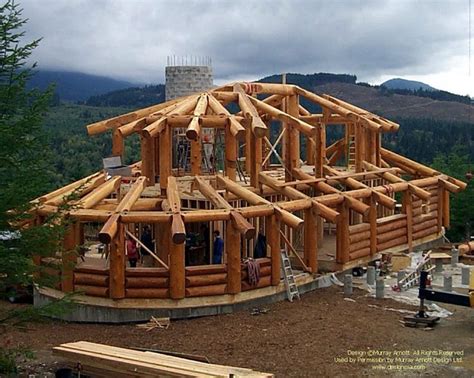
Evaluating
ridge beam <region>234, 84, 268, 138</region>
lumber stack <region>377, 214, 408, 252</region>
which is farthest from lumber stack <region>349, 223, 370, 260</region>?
ridge beam <region>234, 84, 268, 138</region>

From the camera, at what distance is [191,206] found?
17.6 meters

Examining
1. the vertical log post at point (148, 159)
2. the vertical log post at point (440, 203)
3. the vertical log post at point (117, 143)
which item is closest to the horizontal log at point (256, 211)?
the vertical log post at point (148, 159)

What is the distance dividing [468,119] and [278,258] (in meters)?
113

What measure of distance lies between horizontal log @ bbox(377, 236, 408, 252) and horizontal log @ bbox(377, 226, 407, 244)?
0.10 m

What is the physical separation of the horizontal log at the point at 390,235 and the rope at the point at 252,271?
6.11 meters

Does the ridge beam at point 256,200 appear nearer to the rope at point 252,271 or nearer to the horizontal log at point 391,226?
the rope at point 252,271

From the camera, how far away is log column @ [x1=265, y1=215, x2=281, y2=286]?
1575 centimetres

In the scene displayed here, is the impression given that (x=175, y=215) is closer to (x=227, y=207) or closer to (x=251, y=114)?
(x=227, y=207)

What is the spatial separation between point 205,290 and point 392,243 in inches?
323

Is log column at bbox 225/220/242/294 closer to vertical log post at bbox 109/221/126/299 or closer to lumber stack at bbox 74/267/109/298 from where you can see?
vertical log post at bbox 109/221/126/299

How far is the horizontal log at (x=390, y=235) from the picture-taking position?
2020 cm

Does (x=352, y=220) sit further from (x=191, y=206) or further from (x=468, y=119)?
(x=468, y=119)

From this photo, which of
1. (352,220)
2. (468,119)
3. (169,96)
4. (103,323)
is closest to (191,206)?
(103,323)

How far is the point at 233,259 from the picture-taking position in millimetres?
14977
